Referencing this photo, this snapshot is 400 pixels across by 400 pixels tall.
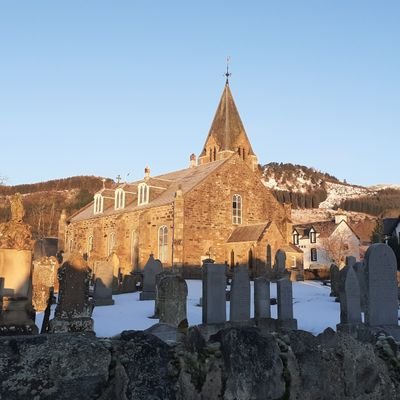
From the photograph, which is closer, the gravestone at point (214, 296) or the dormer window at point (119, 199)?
the gravestone at point (214, 296)

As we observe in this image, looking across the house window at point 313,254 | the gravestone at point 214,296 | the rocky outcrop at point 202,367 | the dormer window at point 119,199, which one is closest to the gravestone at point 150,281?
the gravestone at point 214,296

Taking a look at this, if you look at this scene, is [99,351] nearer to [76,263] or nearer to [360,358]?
[360,358]

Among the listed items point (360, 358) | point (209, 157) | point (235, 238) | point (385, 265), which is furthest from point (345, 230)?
point (360, 358)

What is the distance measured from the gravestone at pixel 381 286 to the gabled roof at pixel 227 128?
41691 mm

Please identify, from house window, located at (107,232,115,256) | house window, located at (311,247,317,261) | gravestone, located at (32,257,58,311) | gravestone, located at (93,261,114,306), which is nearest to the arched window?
house window, located at (107,232,115,256)

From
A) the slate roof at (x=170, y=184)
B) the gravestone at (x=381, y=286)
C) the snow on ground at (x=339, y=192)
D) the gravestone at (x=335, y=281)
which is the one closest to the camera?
the gravestone at (x=381, y=286)

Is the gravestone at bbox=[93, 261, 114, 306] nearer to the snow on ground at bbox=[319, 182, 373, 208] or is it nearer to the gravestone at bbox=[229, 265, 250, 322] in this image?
the gravestone at bbox=[229, 265, 250, 322]

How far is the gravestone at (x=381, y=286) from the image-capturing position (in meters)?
9.09

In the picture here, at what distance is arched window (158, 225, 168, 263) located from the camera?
1323 inches

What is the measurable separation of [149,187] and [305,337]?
34174 millimetres

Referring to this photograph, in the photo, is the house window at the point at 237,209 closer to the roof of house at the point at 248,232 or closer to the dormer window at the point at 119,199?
the roof of house at the point at 248,232

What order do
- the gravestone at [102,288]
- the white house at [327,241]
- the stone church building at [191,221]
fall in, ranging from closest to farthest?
the gravestone at [102,288]
the stone church building at [191,221]
the white house at [327,241]

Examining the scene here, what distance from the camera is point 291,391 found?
3.39 m

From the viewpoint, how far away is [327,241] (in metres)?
62.9
